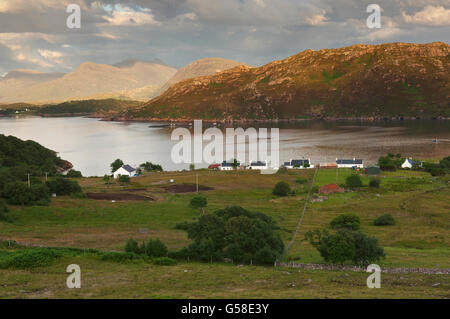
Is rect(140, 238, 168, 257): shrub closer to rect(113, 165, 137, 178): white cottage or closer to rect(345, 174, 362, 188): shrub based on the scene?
rect(345, 174, 362, 188): shrub

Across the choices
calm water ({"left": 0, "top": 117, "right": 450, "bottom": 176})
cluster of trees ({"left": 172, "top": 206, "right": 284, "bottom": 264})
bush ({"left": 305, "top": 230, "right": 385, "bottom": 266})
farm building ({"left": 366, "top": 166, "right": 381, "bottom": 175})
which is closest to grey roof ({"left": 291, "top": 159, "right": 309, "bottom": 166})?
calm water ({"left": 0, "top": 117, "right": 450, "bottom": 176})

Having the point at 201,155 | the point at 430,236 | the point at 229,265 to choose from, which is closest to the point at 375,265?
the point at 229,265

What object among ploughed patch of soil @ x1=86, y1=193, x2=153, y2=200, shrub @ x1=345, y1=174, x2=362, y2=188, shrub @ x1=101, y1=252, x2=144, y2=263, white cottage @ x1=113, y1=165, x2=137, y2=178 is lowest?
shrub @ x1=101, y1=252, x2=144, y2=263

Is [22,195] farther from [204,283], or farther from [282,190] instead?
[282,190]

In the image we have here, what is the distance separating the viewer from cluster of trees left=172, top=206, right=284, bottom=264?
111 ft

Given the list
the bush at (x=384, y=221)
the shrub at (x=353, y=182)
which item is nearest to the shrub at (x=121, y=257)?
the bush at (x=384, y=221)

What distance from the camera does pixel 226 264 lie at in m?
33.4

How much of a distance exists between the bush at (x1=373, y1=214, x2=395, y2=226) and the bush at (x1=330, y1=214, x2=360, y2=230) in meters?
3.32

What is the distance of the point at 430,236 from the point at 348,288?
74.4 ft

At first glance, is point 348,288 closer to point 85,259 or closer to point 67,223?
point 85,259

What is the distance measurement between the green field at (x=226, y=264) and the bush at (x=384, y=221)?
79cm

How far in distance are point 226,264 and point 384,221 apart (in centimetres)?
2385

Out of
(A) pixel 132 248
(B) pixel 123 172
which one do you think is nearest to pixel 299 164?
(B) pixel 123 172
